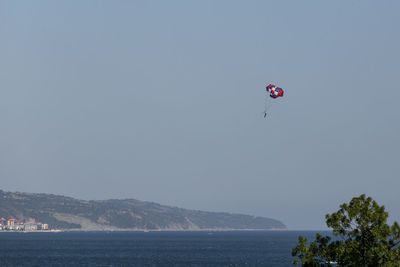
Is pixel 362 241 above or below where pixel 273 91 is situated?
below

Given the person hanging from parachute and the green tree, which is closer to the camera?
the green tree

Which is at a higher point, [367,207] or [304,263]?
[367,207]

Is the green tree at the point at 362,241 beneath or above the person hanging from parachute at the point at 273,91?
beneath

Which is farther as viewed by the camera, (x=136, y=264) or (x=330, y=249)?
(x=136, y=264)

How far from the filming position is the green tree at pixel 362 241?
6094 centimetres

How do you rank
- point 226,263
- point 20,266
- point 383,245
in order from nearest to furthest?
point 383,245 → point 20,266 → point 226,263

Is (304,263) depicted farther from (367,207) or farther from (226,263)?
(226,263)

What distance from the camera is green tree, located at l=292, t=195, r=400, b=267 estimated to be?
60.9 metres

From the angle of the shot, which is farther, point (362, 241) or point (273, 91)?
point (273, 91)

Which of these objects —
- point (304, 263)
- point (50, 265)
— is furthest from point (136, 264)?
point (304, 263)

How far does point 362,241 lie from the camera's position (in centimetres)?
6250

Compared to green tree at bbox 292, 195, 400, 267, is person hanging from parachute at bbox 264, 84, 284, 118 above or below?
above

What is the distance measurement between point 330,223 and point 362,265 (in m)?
4.47

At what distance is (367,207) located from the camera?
6256 centimetres
